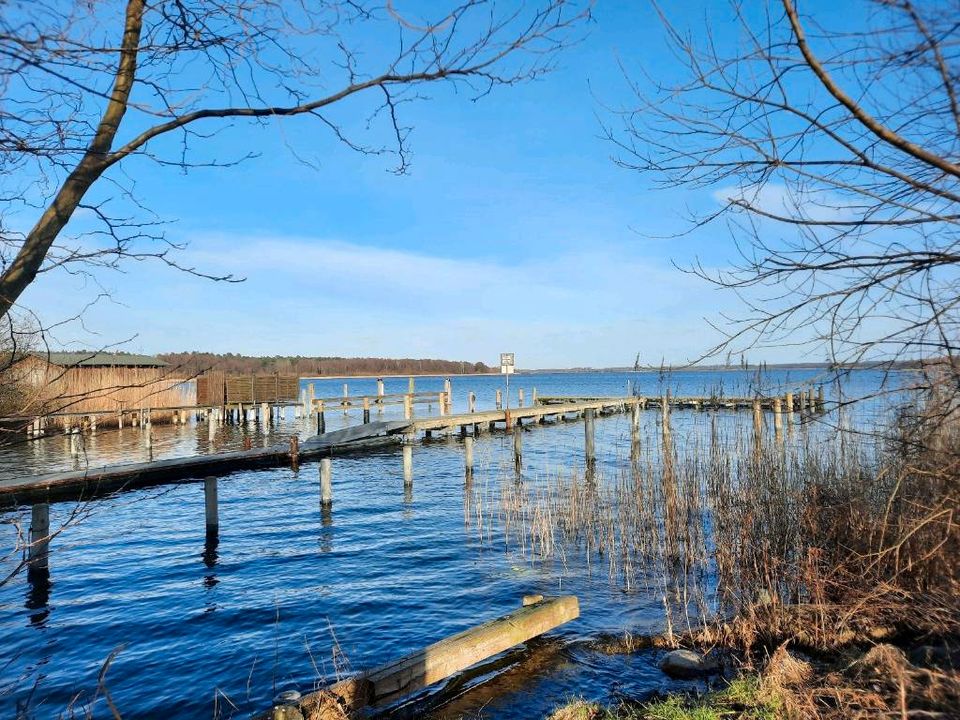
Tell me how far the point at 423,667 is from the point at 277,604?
4.47 metres

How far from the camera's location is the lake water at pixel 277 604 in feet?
21.4

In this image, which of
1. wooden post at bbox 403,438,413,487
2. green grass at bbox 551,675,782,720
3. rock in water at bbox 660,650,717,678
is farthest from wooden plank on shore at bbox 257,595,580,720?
wooden post at bbox 403,438,413,487

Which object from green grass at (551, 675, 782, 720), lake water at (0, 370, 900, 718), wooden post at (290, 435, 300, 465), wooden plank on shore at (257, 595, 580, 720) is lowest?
lake water at (0, 370, 900, 718)

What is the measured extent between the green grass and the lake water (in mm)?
665

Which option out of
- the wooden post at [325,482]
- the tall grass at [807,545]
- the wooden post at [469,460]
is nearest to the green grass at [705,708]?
the tall grass at [807,545]

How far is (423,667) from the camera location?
18.1ft

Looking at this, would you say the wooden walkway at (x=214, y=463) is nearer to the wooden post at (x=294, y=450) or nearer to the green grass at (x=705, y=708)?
the wooden post at (x=294, y=450)

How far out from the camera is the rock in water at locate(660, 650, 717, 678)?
6.27 meters

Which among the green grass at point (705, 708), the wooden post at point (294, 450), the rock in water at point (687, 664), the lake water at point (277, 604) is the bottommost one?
the lake water at point (277, 604)

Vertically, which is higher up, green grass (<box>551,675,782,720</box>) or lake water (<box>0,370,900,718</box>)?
green grass (<box>551,675,782,720</box>)

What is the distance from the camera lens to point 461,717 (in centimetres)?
580

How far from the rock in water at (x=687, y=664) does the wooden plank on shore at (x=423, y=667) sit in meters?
1.15

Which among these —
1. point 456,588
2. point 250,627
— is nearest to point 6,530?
point 250,627

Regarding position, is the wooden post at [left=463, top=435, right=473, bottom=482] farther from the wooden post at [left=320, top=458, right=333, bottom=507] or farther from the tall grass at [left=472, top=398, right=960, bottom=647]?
the tall grass at [left=472, top=398, right=960, bottom=647]
